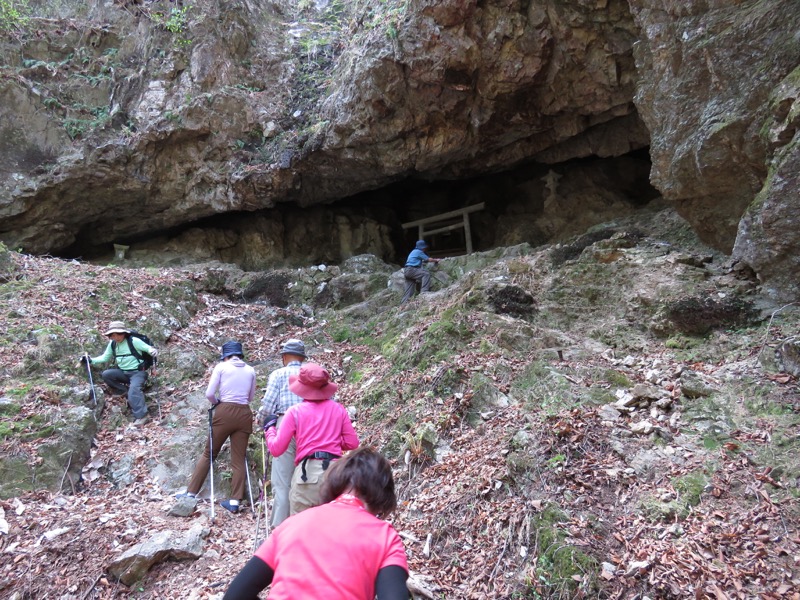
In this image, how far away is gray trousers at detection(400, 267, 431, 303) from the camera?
10.4 metres

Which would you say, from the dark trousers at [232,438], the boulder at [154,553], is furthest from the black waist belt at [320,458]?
the dark trousers at [232,438]

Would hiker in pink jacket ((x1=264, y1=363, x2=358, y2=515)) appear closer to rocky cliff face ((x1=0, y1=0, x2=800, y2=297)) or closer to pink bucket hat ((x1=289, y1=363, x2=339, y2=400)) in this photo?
pink bucket hat ((x1=289, y1=363, x2=339, y2=400))

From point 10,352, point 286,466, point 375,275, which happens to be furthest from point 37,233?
point 286,466

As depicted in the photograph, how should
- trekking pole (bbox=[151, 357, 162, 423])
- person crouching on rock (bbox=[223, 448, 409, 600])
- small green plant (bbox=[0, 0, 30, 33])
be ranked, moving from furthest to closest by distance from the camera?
small green plant (bbox=[0, 0, 30, 33]) → trekking pole (bbox=[151, 357, 162, 423]) → person crouching on rock (bbox=[223, 448, 409, 600])

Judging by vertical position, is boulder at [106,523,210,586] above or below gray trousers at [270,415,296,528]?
below

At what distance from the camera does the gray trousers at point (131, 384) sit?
275 inches

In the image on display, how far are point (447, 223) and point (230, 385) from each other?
12.5m

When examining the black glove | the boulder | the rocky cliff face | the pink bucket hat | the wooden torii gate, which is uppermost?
the rocky cliff face

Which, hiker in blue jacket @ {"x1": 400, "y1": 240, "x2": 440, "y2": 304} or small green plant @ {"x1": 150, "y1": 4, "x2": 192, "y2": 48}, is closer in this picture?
hiker in blue jacket @ {"x1": 400, "y1": 240, "x2": 440, "y2": 304}

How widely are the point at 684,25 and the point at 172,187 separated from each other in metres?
13.0

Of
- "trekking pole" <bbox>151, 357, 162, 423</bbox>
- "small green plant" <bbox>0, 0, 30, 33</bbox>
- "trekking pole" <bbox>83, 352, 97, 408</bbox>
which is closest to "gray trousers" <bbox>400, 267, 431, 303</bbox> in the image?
"trekking pole" <bbox>151, 357, 162, 423</bbox>

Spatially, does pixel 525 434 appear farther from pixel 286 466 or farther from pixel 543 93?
pixel 543 93

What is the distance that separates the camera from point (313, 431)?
3.68 metres

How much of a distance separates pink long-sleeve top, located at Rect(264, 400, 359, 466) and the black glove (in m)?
0.58
